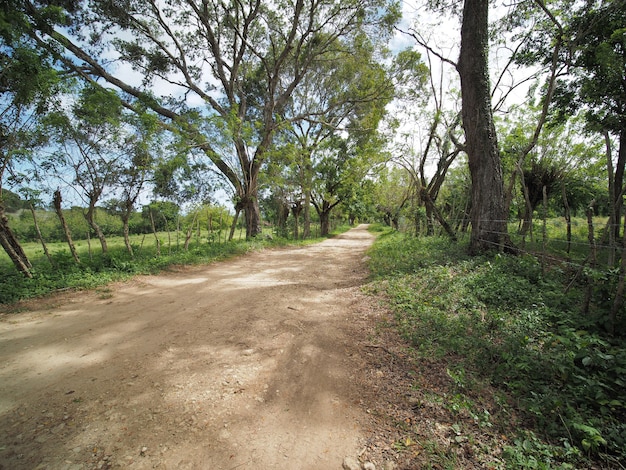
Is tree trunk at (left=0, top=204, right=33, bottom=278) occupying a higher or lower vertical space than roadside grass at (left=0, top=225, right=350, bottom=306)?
higher

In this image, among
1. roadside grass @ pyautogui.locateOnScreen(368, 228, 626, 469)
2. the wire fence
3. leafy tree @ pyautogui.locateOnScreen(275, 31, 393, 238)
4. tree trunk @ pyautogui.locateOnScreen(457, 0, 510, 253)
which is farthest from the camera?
leafy tree @ pyautogui.locateOnScreen(275, 31, 393, 238)

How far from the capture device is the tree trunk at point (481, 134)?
641 centimetres

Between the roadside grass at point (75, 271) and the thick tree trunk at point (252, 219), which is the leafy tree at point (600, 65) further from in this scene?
the thick tree trunk at point (252, 219)

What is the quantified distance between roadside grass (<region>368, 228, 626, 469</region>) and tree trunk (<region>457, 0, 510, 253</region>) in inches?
72.6

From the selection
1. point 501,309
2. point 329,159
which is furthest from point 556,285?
point 329,159

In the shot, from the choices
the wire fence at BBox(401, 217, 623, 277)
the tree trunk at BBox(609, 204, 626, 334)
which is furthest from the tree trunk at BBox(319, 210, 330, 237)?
the tree trunk at BBox(609, 204, 626, 334)

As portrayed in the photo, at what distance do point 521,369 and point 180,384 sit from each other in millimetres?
3626

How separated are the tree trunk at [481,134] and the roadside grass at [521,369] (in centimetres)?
184

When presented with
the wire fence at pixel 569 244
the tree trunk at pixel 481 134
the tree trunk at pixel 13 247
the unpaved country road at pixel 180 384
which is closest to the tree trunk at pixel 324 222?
the wire fence at pixel 569 244

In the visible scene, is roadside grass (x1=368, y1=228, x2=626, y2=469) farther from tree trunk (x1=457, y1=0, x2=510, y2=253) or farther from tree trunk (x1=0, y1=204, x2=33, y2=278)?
tree trunk (x1=0, y1=204, x2=33, y2=278)

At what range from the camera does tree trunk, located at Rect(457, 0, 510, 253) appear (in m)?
6.41

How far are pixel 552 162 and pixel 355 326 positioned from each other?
13887 mm

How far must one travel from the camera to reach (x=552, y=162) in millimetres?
11453

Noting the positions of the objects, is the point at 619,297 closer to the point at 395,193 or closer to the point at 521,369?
the point at 521,369
